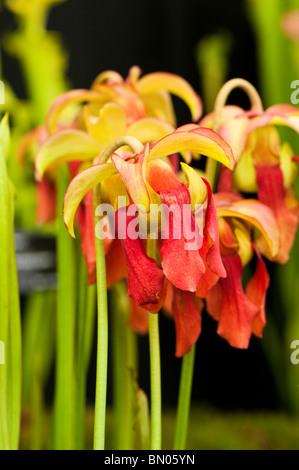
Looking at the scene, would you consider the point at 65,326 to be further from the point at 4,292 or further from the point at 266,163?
the point at 266,163

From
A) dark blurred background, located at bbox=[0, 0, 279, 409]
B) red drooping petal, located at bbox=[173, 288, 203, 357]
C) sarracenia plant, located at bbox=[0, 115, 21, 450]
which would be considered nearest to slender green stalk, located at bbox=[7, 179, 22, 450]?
sarracenia plant, located at bbox=[0, 115, 21, 450]

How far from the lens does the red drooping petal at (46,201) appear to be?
1.79 feet

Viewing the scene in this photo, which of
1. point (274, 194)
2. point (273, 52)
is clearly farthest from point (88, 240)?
point (273, 52)

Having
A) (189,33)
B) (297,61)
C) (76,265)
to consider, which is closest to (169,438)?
(76,265)

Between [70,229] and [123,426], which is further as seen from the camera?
[123,426]

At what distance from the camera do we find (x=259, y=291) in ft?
1.22

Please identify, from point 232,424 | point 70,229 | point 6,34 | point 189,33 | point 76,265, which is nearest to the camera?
point 70,229

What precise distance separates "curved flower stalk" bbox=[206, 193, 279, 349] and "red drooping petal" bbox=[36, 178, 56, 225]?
22 cm

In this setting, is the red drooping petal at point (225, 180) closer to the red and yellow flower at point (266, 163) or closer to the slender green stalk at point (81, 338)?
the red and yellow flower at point (266, 163)

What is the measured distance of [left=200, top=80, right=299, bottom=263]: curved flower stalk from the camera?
1.25ft

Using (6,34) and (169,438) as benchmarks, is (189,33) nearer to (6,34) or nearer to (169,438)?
(6,34)

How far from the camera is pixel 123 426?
514mm

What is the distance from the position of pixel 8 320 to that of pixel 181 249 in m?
0.13
